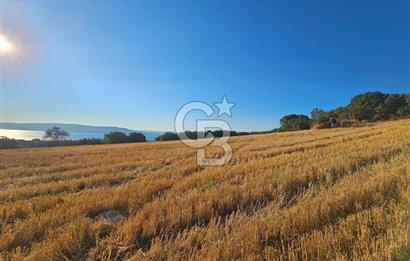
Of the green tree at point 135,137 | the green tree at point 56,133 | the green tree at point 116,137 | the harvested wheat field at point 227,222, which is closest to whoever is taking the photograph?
the harvested wheat field at point 227,222

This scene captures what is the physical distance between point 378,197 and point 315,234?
2055mm

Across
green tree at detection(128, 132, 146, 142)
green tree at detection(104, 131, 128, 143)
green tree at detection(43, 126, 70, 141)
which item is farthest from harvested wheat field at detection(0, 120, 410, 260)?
green tree at detection(43, 126, 70, 141)

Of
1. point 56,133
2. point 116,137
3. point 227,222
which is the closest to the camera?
point 227,222

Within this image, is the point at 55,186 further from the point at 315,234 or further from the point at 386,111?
the point at 386,111

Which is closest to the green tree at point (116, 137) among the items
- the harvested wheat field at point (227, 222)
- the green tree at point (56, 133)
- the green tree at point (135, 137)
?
the green tree at point (135, 137)

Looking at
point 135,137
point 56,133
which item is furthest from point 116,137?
point 56,133

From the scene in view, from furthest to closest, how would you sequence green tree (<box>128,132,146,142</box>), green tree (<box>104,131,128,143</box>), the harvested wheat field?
green tree (<box>128,132,146,142</box>) < green tree (<box>104,131,128,143</box>) < the harvested wheat field

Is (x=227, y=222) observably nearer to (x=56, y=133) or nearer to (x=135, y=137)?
(x=135, y=137)

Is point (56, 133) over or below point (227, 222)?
over

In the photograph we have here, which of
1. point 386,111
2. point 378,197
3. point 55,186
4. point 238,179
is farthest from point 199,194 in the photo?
point 386,111

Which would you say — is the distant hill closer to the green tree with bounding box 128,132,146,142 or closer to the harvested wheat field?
the green tree with bounding box 128,132,146,142

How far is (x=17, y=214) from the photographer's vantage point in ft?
15.7

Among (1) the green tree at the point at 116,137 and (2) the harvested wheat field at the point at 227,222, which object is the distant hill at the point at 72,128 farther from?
(2) the harvested wheat field at the point at 227,222

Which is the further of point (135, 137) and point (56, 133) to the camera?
point (56, 133)
